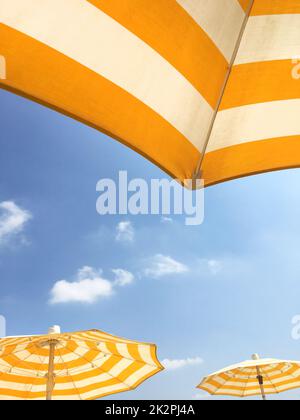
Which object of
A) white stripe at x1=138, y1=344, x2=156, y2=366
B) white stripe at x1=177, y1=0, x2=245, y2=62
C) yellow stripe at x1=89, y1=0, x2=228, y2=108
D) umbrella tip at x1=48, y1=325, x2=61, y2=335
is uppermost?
white stripe at x1=177, y1=0, x2=245, y2=62

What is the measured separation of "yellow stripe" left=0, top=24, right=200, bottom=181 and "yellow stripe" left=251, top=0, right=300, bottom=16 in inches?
27.6

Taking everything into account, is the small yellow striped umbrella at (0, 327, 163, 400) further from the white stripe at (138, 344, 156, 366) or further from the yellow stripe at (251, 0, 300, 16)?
the yellow stripe at (251, 0, 300, 16)

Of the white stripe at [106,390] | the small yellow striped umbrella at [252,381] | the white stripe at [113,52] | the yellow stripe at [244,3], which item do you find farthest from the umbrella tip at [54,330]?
the small yellow striped umbrella at [252,381]

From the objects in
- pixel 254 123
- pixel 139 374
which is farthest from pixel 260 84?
pixel 139 374

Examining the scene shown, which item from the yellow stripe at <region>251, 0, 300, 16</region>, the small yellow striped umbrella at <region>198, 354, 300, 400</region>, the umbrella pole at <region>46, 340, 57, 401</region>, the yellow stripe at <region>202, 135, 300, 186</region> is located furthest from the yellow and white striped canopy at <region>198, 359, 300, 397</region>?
the yellow stripe at <region>251, 0, 300, 16</region>

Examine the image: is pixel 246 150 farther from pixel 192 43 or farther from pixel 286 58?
pixel 192 43

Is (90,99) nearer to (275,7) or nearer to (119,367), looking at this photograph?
(275,7)

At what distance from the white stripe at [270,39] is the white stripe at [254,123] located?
0.24m

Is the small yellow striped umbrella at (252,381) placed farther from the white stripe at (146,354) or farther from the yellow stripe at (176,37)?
the yellow stripe at (176,37)

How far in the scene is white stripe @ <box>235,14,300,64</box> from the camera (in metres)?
1.83

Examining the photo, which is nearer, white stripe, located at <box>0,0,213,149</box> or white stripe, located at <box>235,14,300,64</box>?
white stripe, located at <box>0,0,213,149</box>

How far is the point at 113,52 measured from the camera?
5.26 feet

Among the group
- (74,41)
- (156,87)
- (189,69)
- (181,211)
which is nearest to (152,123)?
(156,87)
